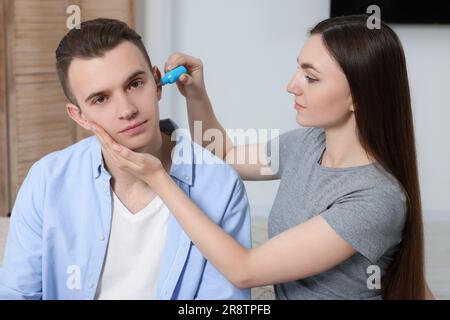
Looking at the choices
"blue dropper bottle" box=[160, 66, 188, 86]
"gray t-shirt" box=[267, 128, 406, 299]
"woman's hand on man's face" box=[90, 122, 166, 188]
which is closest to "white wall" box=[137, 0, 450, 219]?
"gray t-shirt" box=[267, 128, 406, 299]

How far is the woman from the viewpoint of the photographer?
4.10 feet

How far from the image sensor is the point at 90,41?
1.28m

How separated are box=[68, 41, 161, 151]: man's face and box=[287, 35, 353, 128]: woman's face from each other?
0.96 ft

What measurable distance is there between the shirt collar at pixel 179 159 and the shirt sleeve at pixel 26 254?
0.40 feet

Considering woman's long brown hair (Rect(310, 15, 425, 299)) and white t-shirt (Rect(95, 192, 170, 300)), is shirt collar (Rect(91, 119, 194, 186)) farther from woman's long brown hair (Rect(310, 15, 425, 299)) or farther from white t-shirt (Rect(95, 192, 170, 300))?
woman's long brown hair (Rect(310, 15, 425, 299))

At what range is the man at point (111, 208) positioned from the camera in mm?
1280

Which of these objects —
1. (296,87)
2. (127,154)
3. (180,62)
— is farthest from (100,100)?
(296,87)

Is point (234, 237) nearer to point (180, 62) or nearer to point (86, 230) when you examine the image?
point (86, 230)

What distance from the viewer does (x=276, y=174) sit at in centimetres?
164

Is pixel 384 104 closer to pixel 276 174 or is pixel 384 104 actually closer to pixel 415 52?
pixel 276 174

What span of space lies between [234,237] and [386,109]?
15.4 inches

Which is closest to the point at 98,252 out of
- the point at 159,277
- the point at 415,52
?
the point at 159,277
